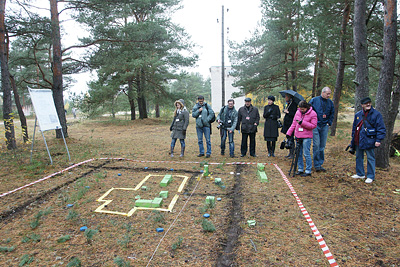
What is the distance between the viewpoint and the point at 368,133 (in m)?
4.59

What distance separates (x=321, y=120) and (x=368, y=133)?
3.32 feet

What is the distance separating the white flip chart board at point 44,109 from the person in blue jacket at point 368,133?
747 centimetres

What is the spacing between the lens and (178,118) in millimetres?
7008

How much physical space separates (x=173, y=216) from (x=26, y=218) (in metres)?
2.24

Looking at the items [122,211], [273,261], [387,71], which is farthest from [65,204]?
[387,71]

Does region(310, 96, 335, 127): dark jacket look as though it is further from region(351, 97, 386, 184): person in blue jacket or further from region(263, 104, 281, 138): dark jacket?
region(263, 104, 281, 138): dark jacket

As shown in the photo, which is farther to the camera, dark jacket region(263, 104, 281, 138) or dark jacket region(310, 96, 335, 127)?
dark jacket region(263, 104, 281, 138)

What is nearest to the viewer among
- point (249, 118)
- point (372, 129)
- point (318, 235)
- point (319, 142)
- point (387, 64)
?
point (318, 235)

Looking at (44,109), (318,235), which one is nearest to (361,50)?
(318,235)

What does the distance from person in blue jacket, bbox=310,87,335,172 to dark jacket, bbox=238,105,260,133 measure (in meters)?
1.66

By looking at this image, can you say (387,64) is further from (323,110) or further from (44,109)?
(44,109)

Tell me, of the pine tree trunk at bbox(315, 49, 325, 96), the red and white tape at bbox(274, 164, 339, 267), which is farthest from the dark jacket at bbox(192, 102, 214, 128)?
the pine tree trunk at bbox(315, 49, 325, 96)

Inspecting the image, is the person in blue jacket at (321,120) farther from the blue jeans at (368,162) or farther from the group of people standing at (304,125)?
the blue jeans at (368,162)

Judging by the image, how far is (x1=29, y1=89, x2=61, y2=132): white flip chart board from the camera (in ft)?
20.7
